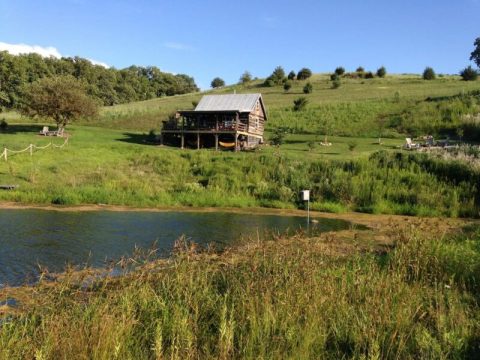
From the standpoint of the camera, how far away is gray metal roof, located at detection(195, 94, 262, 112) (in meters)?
47.8

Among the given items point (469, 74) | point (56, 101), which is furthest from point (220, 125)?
point (469, 74)

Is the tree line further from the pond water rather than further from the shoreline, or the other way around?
the pond water

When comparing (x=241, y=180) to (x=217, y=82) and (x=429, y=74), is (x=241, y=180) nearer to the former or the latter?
(x=429, y=74)

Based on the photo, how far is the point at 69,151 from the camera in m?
34.1

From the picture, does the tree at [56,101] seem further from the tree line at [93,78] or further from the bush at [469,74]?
the bush at [469,74]

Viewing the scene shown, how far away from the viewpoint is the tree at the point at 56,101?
43.5 meters

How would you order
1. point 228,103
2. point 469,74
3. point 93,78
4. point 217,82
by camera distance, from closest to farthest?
point 228,103 → point 469,74 → point 93,78 → point 217,82

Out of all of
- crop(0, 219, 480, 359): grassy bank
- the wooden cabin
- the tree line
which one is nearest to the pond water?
crop(0, 219, 480, 359): grassy bank

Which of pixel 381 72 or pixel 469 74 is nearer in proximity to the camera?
pixel 469 74

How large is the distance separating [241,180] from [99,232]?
14693 millimetres

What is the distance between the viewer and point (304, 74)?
104 m

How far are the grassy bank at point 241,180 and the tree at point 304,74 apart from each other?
72348mm

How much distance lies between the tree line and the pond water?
64.7m

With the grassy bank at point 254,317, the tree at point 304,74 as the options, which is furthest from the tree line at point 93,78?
the grassy bank at point 254,317
